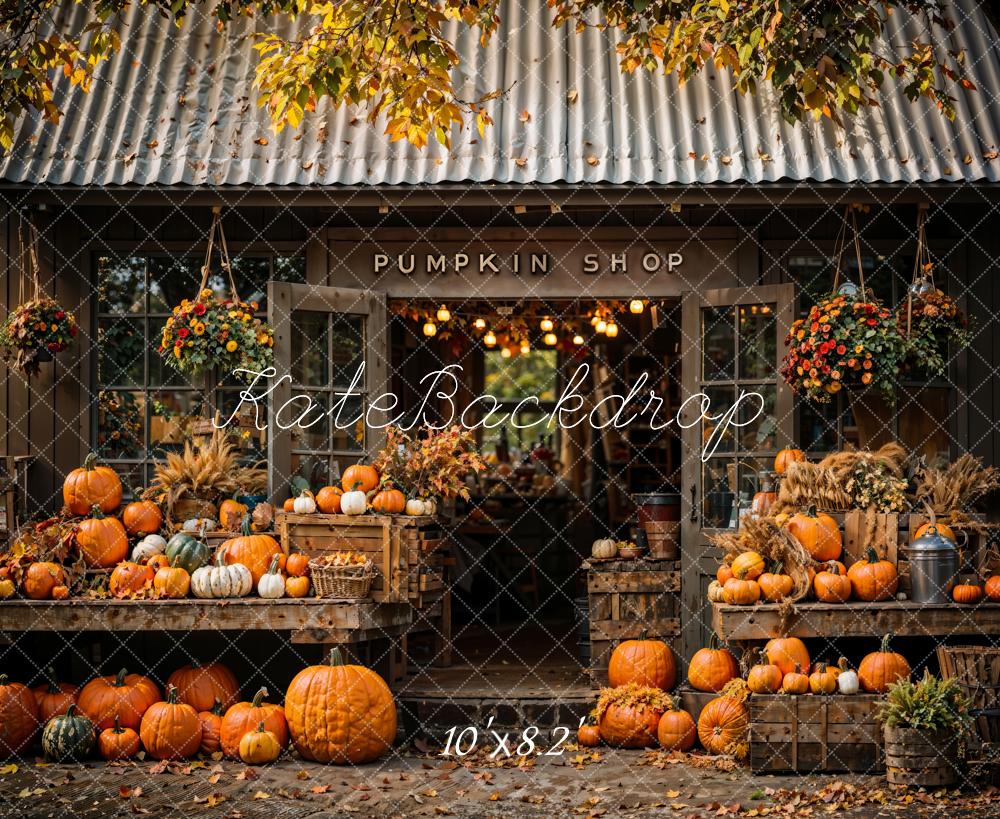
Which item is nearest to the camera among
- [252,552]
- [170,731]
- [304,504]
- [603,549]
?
[170,731]

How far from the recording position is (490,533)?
559 inches

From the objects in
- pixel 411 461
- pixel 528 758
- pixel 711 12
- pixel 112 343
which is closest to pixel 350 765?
pixel 528 758

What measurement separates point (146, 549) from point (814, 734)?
4.89 meters

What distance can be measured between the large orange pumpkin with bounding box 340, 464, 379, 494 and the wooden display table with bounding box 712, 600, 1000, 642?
2973 mm

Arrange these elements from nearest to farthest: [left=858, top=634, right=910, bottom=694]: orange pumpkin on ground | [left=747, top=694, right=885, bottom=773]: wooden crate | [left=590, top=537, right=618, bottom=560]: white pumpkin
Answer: [left=747, top=694, right=885, bottom=773]: wooden crate → [left=858, top=634, right=910, bottom=694]: orange pumpkin on ground → [left=590, top=537, right=618, bottom=560]: white pumpkin

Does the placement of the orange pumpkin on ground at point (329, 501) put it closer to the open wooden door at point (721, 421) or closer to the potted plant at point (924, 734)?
the open wooden door at point (721, 421)

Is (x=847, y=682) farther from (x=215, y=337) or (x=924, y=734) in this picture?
(x=215, y=337)

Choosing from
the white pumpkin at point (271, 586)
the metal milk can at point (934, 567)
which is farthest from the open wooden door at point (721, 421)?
the white pumpkin at point (271, 586)

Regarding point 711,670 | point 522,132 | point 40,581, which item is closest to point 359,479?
point 40,581

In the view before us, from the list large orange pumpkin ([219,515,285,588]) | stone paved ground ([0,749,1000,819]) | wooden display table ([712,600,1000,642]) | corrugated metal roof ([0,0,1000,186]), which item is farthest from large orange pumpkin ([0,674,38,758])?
wooden display table ([712,600,1000,642])

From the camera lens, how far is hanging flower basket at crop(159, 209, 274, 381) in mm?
9602

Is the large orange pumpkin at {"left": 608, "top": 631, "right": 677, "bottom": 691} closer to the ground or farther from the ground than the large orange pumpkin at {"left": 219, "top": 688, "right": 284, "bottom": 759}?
farther from the ground

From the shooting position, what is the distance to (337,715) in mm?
8727

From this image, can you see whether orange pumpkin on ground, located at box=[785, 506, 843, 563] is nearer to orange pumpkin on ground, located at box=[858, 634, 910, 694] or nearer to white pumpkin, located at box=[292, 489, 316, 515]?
orange pumpkin on ground, located at box=[858, 634, 910, 694]
